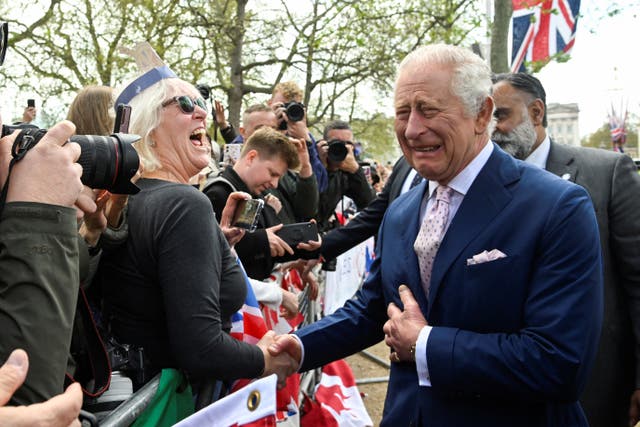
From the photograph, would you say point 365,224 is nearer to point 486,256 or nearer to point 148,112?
point 148,112

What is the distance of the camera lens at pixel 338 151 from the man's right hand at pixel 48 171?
433cm

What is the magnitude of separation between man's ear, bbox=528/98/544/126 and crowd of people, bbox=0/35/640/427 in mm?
1350

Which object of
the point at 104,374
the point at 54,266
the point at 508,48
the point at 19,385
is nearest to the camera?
the point at 19,385

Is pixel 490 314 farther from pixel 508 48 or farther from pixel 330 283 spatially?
pixel 508 48

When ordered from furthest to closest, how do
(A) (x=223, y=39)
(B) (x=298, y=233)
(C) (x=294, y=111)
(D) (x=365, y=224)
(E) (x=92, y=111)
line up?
1. (A) (x=223, y=39)
2. (C) (x=294, y=111)
3. (D) (x=365, y=224)
4. (B) (x=298, y=233)
5. (E) (x=92, y=111)

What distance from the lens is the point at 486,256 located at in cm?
190

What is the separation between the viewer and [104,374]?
1.84 metres

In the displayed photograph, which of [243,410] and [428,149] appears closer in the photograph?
[243,410]

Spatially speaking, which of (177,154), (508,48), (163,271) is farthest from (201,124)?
(508,48)

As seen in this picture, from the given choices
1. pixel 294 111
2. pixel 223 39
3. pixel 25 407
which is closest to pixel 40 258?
pixel 25 407

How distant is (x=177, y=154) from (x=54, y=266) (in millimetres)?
1133

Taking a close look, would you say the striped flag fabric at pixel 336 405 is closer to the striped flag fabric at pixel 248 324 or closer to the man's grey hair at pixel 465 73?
the striped flag fabric at pixel 248 324

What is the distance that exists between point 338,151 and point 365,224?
1780mm

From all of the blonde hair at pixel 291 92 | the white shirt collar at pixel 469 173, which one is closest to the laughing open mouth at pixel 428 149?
the white shirt collar at pixel 469 173
